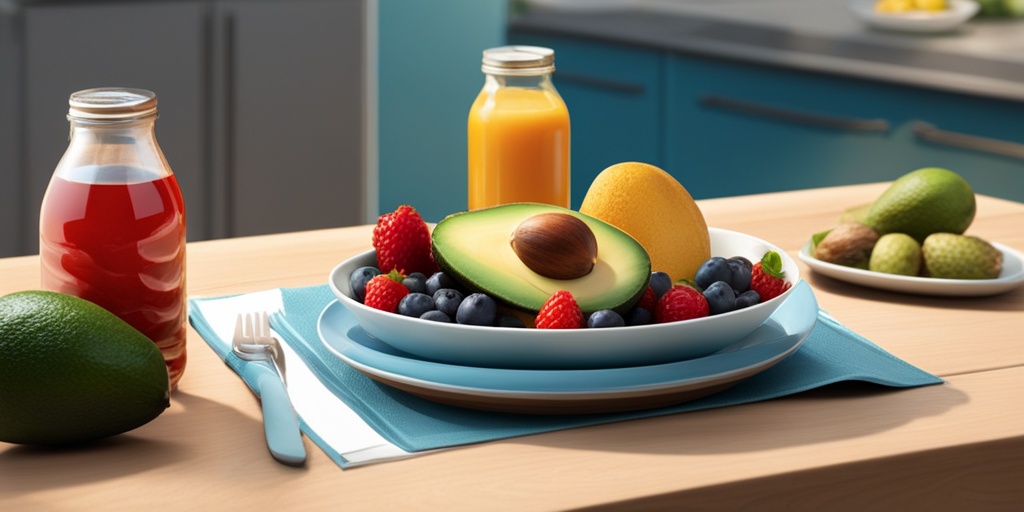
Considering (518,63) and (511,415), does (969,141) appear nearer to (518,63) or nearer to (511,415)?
(518,63)

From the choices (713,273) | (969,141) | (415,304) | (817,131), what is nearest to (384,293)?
(415,304)

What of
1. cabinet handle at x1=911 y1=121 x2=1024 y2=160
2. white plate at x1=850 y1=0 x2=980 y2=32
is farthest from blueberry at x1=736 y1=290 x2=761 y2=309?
white plate at x1=850 y1=0 x2=980 y2=32

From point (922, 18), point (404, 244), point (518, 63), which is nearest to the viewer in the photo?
point (404, 244)

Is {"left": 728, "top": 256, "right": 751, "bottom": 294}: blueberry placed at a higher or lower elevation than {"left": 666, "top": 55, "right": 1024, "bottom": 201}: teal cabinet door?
higher

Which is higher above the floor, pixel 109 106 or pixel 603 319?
pixel 109 106

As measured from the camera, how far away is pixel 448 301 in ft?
2.73

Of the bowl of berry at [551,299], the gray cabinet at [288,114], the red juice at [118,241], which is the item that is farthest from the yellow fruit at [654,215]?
the gray cabinet at [288,114]

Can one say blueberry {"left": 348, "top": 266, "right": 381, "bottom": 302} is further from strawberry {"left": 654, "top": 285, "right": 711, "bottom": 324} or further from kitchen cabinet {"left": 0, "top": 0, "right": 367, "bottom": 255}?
kitchen cabinet {"left": 0, "top": 0, "right": 367, "bottom": 255}

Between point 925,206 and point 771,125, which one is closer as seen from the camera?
point 925,206

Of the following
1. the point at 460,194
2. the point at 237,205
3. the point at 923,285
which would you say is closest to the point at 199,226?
the point at 237,205

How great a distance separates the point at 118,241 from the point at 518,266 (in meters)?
0.26

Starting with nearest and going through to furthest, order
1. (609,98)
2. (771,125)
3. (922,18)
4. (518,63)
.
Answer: (518,63), (922,18), (771,125), (609,98)

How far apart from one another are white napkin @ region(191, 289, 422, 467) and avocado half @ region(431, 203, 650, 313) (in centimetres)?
12

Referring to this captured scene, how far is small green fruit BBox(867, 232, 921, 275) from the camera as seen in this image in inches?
44.3
